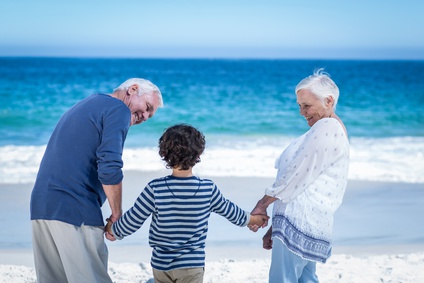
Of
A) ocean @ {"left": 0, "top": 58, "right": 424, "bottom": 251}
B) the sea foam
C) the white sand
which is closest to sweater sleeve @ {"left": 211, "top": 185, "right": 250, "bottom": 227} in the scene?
the white sand

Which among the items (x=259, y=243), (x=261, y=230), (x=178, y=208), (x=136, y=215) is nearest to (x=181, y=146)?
(x=178, y=208)

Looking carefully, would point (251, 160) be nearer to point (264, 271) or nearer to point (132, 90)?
point (264, 271)

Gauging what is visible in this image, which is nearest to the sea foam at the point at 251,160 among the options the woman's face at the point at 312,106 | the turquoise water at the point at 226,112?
the turquoise water at the point at 226,112

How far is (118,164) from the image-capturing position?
2.87m

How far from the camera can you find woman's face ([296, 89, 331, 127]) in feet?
9.77

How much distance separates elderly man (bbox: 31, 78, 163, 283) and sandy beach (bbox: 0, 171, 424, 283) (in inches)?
55.3

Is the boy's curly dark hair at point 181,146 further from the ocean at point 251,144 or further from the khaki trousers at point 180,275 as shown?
the ocean at point 251,144

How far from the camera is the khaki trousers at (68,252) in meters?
2.94

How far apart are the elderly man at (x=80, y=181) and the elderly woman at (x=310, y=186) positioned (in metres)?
0.72

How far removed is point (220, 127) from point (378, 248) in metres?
10.3

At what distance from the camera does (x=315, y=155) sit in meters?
2.86

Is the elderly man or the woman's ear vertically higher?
the woman's ear

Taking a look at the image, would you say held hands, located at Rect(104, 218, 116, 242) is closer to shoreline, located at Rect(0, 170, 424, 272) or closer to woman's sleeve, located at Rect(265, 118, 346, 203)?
woman's sleeve, located at Rect(265, 118, 346, 203)

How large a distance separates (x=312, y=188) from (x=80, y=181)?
3.33 feet
